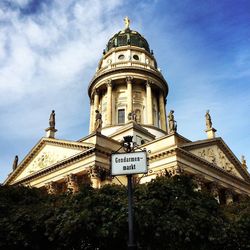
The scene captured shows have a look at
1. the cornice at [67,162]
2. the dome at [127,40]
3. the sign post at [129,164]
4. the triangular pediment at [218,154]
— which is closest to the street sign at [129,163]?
the sign post at [129,164]

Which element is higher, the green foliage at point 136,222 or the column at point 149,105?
the column at point 149,105

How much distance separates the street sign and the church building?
414 inches

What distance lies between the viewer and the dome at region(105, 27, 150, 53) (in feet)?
167

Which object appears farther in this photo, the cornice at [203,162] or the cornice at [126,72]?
the cornice at [126,72]

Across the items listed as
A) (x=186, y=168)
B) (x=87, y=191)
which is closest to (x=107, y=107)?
(x=186, y=168)

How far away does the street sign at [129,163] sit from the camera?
827 centimetres

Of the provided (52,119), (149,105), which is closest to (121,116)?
(149,105)

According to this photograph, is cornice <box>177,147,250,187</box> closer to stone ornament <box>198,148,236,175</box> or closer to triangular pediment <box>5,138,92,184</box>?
stone ornament <box>198,148,236,175</box>

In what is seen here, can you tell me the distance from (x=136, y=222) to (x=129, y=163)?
535 cm

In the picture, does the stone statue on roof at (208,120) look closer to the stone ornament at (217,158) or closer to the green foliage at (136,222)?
the stone ornament at (217,158)

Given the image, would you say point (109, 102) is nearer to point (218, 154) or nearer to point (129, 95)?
point (129, 95)

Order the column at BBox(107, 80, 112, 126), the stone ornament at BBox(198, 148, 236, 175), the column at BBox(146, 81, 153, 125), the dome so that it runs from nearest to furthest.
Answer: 1. the stone ornament at BBox(198, 148, 236, 175)
2. the column at BBox(107, 80, 112, 126)
3. the column at BBox(146, 81, 153, 125)
4. the dome

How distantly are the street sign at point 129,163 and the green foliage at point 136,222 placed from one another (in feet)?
17.0

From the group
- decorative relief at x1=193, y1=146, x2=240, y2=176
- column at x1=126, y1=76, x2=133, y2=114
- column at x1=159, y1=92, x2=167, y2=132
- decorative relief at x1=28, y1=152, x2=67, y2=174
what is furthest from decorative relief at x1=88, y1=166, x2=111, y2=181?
column at x1=159, y1=92, x2=167, y2=132
